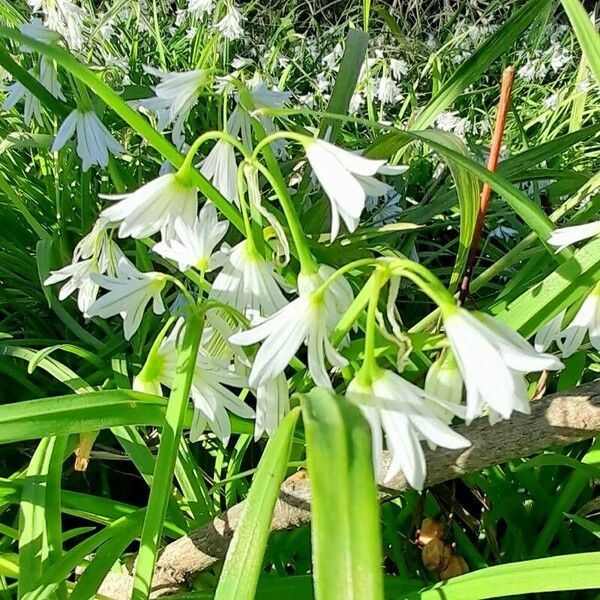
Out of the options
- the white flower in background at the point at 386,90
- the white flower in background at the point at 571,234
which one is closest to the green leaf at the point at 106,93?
the white flower in background at the point at 571,234

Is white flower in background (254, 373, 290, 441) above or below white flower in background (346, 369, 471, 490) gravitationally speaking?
above

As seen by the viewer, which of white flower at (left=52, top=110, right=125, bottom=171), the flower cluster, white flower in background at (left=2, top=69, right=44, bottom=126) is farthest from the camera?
white flower in background at (left=2, top=69, right=44, bottom=126)

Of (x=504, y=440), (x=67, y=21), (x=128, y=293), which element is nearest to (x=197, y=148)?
(x=128, y=293)

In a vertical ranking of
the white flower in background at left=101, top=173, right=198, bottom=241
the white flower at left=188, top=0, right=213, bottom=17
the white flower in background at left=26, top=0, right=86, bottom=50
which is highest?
the white flower at left=188, top=0, right=213, bottom=17

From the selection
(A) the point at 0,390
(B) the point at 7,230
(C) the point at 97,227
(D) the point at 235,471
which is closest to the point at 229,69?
(B) the point at 7,230

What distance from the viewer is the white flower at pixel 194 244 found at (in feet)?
2.36

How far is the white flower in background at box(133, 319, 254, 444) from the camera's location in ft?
2.47

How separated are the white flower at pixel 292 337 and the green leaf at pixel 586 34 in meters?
0.44

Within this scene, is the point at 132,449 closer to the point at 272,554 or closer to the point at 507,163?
the point at 272,554

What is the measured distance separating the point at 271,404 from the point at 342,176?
0.20 meters

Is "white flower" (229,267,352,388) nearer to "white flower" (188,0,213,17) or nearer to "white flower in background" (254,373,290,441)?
"white flower in background" (254,373,290,441)

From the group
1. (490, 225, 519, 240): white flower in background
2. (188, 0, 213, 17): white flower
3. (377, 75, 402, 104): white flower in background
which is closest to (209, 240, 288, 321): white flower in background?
(490, 225, 519, 240): white flower in background

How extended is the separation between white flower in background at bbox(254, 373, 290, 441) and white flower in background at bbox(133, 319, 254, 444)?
6cm

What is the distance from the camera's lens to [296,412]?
55 centimetres
